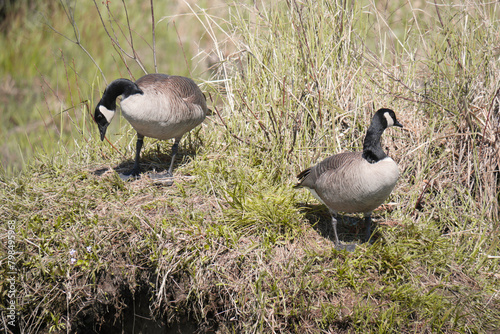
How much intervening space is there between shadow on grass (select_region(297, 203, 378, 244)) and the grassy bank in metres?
0.02

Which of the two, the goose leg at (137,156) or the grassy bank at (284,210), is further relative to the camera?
the goose leg at (137,156)

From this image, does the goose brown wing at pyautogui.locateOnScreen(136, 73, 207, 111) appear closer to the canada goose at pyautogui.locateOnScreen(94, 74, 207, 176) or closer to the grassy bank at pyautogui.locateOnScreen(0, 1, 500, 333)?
the canada goose at pyautogui.locateOnScreen(94, 74, 207, 176)

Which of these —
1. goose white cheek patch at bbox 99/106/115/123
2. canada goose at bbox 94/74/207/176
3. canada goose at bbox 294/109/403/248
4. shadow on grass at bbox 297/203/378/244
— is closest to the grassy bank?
shadow on grass at bbox 297/203/378/244

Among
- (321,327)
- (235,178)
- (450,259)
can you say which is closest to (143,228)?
(235,178)

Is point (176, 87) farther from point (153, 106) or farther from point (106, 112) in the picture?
point (106, 112)

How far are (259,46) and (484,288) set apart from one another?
11.7 ft

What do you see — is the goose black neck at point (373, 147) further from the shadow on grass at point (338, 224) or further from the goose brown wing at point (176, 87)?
the goose brown wing at point (176, 87)

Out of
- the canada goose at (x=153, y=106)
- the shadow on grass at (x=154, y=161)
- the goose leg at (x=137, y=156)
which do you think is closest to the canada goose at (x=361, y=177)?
the canada goose at (x=153, y=106)

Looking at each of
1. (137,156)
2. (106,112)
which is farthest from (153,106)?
(137,156)

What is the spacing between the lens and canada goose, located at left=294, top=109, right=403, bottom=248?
11.3 ft

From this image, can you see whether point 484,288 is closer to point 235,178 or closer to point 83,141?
point 235,178

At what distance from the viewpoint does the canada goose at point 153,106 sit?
4281 millimetres

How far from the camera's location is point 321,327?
333cm

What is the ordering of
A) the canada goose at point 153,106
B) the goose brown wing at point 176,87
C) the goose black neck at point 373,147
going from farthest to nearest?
the goose brown wing at point 176,87
the canada goose at point 153,106
the goose black neck at point 373,147
